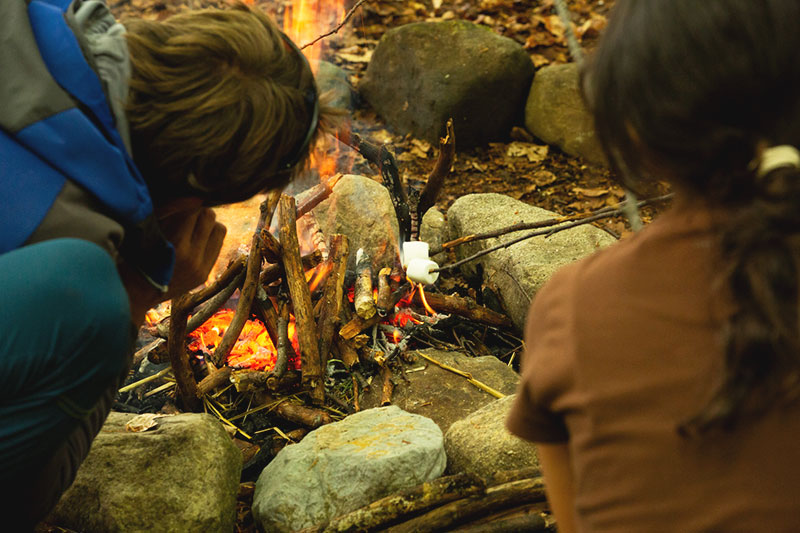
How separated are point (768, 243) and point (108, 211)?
1.39m

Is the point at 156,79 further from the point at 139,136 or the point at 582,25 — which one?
the point at 582,25

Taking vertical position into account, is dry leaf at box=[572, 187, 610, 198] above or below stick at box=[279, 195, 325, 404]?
below

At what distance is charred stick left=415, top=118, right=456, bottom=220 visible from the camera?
4395 millimetres

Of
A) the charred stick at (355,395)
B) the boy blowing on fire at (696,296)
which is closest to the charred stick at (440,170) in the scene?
the charred stick at (355,395)

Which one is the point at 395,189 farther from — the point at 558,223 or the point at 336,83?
the point at 336,83

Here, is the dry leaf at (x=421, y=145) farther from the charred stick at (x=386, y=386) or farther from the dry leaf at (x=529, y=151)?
the charred stick at (x=386, y=386)

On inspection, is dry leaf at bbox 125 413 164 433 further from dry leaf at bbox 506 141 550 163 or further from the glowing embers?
dry leaf at bbox 506 141 550 163

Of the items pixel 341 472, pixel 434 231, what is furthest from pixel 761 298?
pixel 434 231

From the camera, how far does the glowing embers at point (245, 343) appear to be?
3.72 metres

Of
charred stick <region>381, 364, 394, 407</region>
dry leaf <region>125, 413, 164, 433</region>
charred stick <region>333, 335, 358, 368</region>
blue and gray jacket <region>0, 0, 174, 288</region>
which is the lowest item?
charred stick <region>381, 364, 394, 407</region>

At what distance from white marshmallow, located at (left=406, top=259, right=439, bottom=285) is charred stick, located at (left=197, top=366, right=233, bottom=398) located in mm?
1239

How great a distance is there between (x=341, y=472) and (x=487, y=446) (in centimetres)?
62

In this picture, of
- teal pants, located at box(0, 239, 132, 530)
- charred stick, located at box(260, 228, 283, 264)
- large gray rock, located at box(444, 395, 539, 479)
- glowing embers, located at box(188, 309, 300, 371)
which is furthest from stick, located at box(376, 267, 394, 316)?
teal pants, located at box(0, 239, 132, 530)

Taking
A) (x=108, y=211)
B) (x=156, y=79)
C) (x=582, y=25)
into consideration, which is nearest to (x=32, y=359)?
(x=108, y=211)
